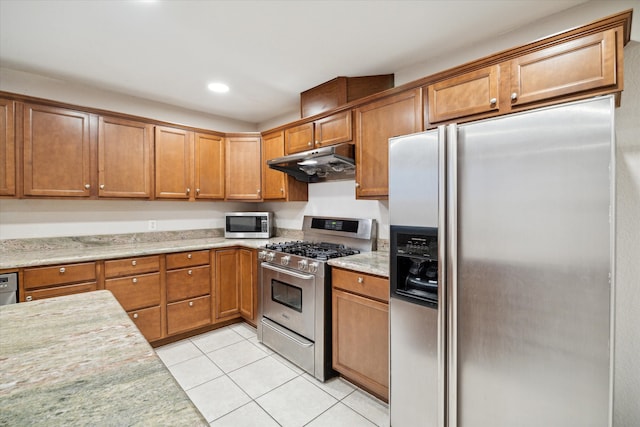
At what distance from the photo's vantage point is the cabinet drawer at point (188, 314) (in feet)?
9.50

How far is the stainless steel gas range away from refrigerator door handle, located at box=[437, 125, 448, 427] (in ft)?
3.20

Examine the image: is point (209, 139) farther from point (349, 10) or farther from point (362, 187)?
point (349, 10)

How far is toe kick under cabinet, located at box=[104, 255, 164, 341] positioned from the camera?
2547mm

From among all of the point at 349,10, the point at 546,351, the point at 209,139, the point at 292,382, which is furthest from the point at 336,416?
the point at 209,139

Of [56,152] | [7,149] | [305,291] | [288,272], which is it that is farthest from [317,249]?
[7,149]

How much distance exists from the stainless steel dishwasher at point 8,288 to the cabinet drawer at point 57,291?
7 cm

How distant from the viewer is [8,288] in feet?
6.87

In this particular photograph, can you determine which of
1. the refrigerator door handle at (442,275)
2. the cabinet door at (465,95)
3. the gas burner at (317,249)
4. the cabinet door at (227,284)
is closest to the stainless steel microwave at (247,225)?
the cabinet door at (227,284)

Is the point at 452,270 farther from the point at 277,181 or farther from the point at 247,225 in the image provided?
the point at 247,225

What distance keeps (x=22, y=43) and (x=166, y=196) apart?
1.56 m

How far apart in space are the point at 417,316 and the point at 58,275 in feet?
8.77

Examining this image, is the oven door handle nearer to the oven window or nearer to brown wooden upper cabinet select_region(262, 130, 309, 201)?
the oven window

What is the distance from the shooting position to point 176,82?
9.23 ft

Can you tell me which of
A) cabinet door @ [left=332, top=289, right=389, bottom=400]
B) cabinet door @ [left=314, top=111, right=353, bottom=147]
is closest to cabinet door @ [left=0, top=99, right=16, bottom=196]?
cabinet door @ [left=314, top=111, right=353, bottom=147]
